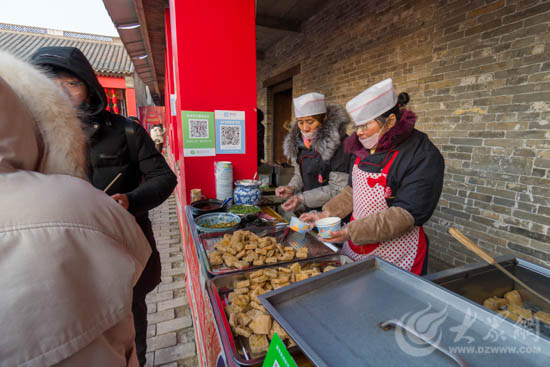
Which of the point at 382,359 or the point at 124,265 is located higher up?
the point at 124,265

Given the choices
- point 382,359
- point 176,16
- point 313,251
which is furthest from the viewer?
point 176,16

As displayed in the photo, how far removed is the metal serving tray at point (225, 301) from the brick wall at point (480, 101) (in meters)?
2.47

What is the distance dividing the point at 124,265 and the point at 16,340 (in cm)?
19

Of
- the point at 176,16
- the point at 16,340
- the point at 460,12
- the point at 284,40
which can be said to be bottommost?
the point at 16,340

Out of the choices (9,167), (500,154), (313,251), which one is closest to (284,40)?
(500,154)

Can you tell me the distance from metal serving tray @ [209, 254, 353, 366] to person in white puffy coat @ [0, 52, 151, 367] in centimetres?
31

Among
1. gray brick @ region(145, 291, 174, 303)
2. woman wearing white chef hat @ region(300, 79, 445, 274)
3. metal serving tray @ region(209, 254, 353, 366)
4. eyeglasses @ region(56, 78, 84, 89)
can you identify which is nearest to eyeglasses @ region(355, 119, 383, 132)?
woman wearing white chef hat @ region(300, 79, 445, 274)

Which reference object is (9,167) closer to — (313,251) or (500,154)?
(313,251)

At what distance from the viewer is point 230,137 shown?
2.58 meters

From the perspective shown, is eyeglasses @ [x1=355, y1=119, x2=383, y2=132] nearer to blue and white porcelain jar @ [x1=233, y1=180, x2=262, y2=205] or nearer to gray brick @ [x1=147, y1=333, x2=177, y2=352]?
blue and white porcelain jar @ [x1=233, y1=180, x2=262, y2=205]

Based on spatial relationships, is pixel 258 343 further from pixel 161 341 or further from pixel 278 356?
pixel 161 341

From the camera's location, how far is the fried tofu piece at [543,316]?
0.89 m

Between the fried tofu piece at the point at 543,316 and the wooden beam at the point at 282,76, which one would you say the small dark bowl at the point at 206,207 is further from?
the wooden beam at the point at 282,76

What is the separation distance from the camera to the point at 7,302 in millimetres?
425
